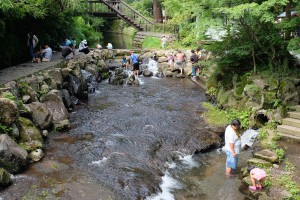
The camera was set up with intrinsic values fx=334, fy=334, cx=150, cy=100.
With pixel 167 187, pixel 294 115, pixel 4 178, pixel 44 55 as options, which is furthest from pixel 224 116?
pixel 44 55

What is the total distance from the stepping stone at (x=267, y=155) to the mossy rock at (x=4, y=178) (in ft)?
23.0

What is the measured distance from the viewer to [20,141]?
10633 mm

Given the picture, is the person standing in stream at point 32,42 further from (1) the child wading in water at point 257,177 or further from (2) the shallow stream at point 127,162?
(1) the child wading in water at point 257,177

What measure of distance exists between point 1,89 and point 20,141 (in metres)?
2.09

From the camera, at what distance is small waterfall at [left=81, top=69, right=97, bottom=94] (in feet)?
64.6

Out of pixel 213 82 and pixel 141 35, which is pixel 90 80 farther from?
pixel 141 35

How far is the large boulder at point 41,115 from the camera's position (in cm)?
1217

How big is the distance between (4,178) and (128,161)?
3553mm

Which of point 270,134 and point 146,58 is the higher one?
point 146,58

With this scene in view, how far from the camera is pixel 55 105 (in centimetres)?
1376

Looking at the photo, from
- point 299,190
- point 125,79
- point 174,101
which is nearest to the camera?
point 299,190

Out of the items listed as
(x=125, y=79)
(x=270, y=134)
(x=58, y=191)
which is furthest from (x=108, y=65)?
(x=58, y=191)

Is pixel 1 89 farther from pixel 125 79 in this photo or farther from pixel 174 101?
pixel 125 79

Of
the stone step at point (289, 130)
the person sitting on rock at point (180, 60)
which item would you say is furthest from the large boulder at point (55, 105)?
the person sitting on rock at point (180, 60)
